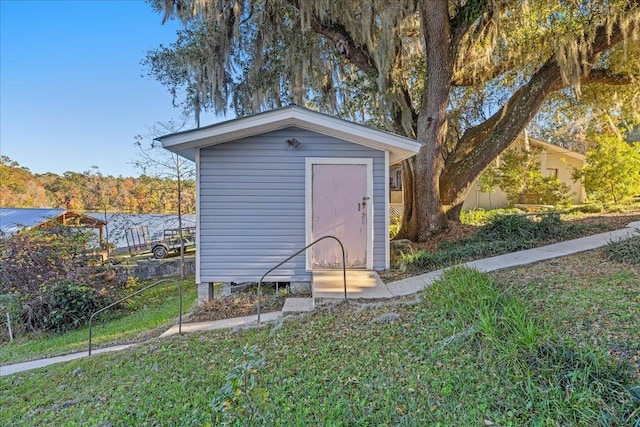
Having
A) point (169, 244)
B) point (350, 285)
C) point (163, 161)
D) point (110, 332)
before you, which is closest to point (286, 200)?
point (350, 285)

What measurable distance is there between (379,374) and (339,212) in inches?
145

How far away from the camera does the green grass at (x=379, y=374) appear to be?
217cm

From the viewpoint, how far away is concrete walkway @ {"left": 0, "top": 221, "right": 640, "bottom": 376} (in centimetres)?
468

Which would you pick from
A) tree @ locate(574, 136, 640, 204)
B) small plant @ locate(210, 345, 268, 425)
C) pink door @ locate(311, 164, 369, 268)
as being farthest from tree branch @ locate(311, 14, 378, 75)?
tree @ locate(574, 136, 640, 204)

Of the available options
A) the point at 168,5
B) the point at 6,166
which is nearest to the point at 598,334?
the point at 168,5

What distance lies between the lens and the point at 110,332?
621 cm

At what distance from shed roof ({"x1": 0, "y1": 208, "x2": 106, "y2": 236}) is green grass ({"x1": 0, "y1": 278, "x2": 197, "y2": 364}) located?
3242 millimetres

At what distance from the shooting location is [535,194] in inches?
658

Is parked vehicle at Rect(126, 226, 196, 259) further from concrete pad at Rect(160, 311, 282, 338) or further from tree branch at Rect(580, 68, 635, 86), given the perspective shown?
tree branch at Rect(580, 68, 635, 86)

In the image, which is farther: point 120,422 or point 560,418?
point 120,422

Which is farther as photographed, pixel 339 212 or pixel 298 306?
pixel 339 212

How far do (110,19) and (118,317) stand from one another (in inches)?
391

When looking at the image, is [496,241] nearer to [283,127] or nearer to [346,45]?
[283,127]

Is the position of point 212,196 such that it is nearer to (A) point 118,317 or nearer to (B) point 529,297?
(A) point 118,317
